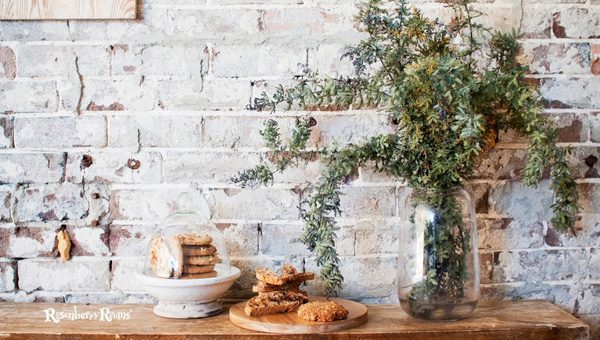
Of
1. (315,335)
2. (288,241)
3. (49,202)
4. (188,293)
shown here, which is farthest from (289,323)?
(49,202)

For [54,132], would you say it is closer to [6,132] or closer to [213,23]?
[6,132]

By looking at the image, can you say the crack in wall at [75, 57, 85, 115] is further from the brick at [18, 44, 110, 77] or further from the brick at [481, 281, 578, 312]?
the brick at [481, 281, 578, 312]

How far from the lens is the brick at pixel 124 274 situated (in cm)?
178

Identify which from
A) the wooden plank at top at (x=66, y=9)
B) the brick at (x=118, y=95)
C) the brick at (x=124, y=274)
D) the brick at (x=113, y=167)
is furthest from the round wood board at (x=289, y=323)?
the wooden plank at top at (x=66, y=9)

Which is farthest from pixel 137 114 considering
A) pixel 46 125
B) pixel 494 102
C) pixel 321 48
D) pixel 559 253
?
pixel 559 253

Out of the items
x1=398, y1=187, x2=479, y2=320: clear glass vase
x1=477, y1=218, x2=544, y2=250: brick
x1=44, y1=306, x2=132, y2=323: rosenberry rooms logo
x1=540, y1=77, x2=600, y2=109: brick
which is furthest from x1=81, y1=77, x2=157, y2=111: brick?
x1=540, y1=77, x2=600, y2=109: brick

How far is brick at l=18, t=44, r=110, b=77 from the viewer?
1786 mm

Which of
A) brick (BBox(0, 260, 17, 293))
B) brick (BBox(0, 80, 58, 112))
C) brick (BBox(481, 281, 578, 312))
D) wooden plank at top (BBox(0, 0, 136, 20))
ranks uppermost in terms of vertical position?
wooden plank at top (BBox(0, 0, 136, 20))

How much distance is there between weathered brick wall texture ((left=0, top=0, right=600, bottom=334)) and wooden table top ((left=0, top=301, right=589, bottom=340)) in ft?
0.54

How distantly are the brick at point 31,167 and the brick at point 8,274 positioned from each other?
0.23m

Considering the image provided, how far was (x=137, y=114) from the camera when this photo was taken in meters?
1.78

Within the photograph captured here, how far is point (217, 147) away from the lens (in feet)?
5.82

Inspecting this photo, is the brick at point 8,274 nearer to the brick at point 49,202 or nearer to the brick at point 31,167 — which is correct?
the brick at point 49,202

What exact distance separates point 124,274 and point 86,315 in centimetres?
19
